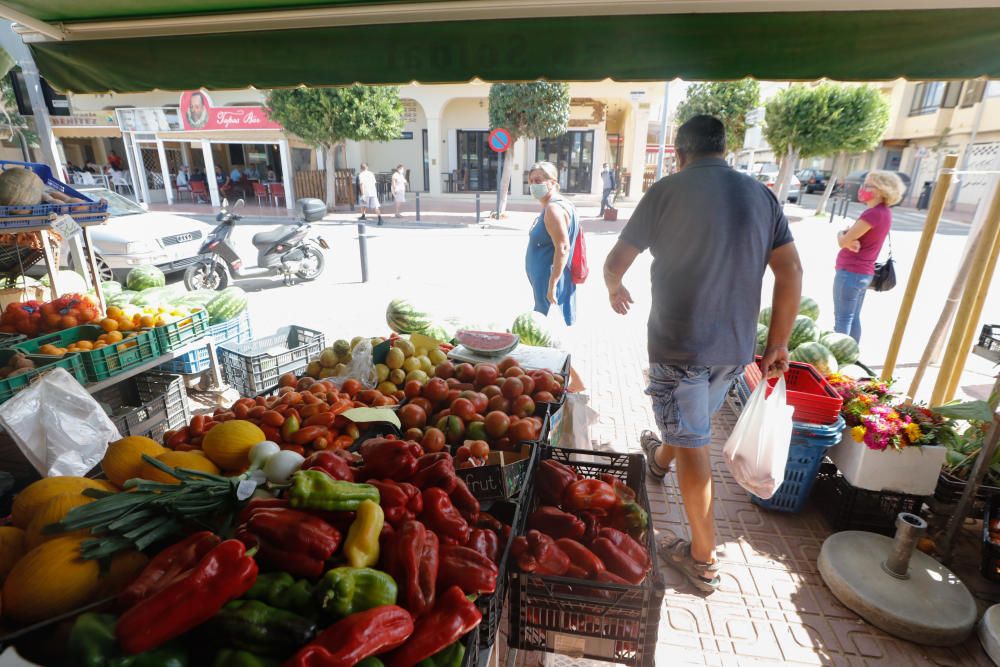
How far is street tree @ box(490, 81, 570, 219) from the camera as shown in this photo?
17547mm

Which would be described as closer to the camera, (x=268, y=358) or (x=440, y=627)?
(x=440, y=627)

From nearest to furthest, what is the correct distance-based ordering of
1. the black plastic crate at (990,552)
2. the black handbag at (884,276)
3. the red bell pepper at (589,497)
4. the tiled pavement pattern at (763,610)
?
the red bell pepper at (589,497)
the tiled pavement pattern at (763,610)
the black plastic crate at (990,552)
the black handbag at (884,276)

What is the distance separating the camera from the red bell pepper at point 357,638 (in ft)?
3.65

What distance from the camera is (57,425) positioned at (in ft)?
8.47

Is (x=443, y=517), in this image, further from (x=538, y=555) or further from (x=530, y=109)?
(x=530, y=109)

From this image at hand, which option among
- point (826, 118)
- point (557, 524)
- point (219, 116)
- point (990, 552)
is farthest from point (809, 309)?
point (219, 116)

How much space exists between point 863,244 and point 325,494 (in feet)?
18.1

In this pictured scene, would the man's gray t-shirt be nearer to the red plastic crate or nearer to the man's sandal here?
the red plastic crate

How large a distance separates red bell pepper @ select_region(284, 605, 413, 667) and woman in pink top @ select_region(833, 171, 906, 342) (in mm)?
5145

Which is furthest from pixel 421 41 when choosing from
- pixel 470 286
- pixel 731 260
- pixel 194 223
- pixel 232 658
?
pixel 194 223

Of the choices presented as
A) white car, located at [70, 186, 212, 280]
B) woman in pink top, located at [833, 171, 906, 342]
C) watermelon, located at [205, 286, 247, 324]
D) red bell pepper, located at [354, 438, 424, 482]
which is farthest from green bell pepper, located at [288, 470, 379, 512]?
white car, located at [70, 186, 212, 280]

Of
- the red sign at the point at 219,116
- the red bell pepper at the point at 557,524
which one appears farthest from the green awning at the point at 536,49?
the red sign at the point at 219,116

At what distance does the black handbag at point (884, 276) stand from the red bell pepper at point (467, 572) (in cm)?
560

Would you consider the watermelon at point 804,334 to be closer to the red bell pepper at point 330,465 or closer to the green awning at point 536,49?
the green awning at point 536,49
